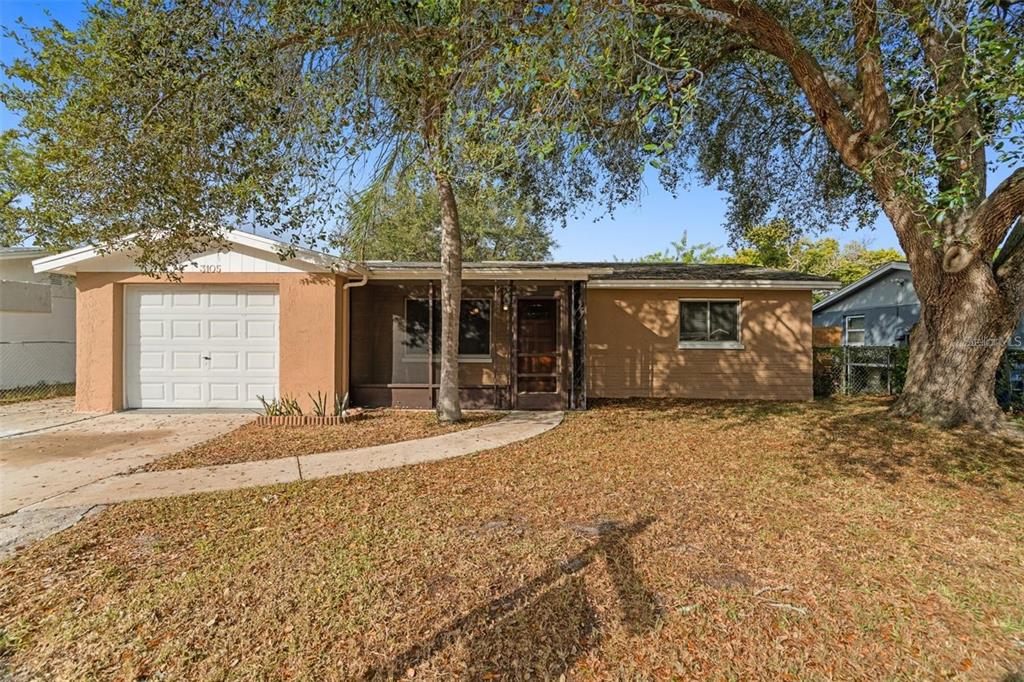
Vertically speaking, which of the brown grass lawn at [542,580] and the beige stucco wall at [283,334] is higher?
the beige stucco wall at [283,334]

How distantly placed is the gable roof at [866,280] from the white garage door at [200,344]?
55.9 ft

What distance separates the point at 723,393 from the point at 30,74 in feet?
43.5

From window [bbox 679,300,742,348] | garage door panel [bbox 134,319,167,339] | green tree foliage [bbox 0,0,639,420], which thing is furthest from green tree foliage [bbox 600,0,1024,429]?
garage door panel [bbox 134,319,167,339]

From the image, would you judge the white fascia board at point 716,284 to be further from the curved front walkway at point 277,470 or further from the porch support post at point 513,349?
the curved front walkway at point 277,470

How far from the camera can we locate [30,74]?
21.1 ft

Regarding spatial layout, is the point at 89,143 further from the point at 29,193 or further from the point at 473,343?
the point at 473,343

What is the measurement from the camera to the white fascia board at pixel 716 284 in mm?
11016

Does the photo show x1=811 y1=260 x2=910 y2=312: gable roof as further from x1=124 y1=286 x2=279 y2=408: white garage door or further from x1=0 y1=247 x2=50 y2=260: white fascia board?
x1=0 y1=247 x2=50 y2=260: white fascia board

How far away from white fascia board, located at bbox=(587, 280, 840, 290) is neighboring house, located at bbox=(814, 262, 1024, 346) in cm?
533

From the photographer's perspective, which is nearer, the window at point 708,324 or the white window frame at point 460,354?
the white window frame at point 460,354

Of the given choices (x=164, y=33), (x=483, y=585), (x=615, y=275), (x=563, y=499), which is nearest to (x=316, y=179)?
(x=164, y=33)

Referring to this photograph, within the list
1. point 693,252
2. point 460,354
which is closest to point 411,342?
point 460,354

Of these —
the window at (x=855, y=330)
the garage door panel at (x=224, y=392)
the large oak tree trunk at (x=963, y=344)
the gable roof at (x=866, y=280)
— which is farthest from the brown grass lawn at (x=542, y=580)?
the window at (x=855, y=330)

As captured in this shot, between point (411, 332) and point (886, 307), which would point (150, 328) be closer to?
point (411, 332)
